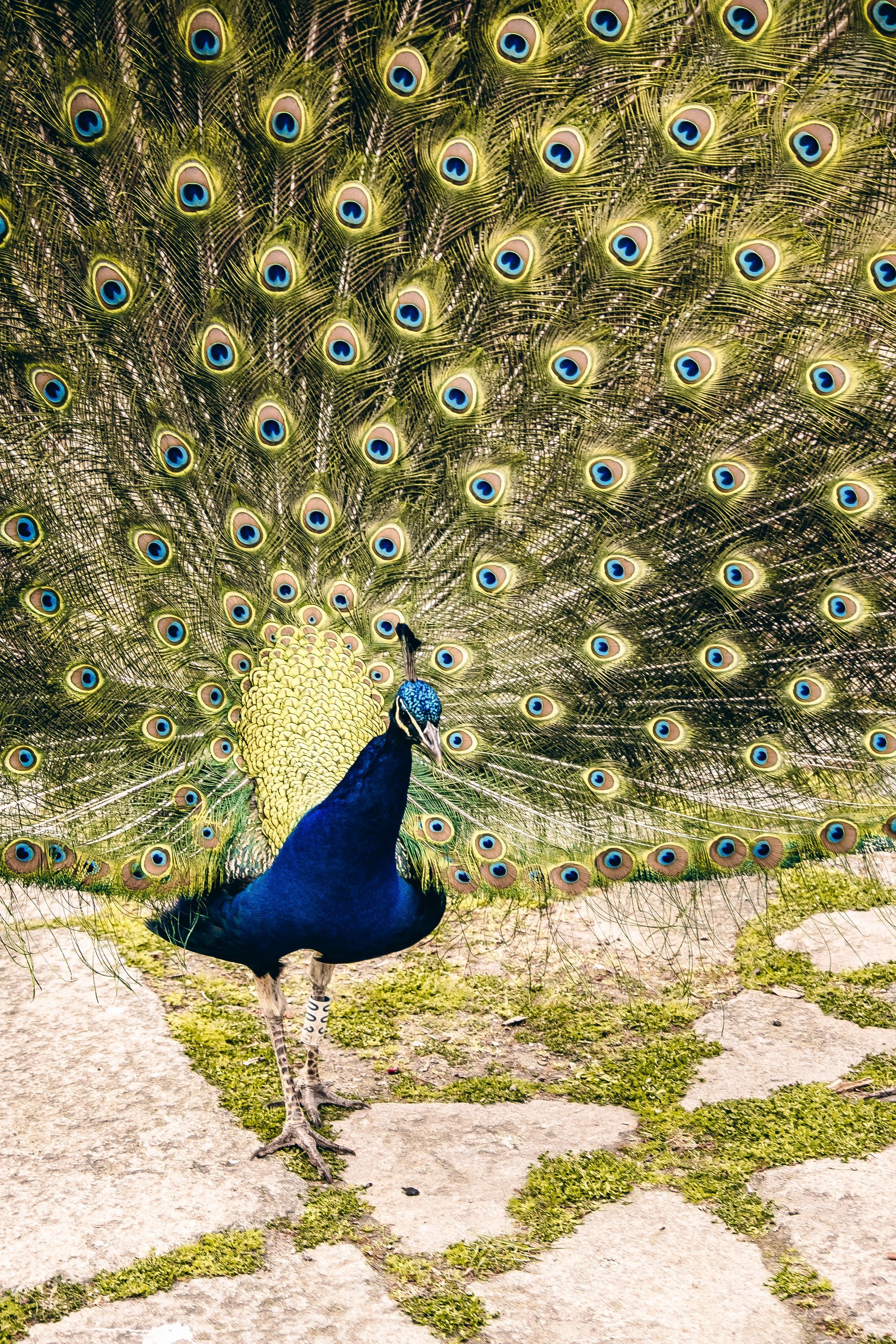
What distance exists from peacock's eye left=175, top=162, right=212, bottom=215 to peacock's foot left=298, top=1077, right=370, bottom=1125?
2.44 m

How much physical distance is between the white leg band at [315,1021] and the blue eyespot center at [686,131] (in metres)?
2.46

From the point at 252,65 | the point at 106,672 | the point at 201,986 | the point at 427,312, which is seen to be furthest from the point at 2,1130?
the point at 252,65

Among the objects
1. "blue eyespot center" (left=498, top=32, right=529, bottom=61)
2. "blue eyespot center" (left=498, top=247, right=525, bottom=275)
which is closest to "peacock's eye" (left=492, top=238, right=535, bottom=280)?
"blue eyespot center" (left=498, top=247, right=525, bottom=275)

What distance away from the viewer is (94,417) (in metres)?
3.03

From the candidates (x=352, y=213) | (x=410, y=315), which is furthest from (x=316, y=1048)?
(x=352, y=213)

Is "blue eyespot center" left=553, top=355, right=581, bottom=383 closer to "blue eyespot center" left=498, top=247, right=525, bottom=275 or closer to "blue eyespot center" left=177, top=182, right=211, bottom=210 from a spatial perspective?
"blue eyespot center" left=498, top=247, right=525, bottom=275

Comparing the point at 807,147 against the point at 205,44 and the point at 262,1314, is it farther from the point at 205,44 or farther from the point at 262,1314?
the point at 262,1314

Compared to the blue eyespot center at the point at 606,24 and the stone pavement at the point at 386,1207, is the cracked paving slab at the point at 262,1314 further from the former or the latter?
the blue eyespot center at the point at 606,24

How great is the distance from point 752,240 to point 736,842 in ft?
5.12

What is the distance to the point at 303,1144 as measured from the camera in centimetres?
334

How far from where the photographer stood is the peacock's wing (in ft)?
9.05

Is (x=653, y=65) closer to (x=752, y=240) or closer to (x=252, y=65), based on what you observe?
(x=752, y=240)

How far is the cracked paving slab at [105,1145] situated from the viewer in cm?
295

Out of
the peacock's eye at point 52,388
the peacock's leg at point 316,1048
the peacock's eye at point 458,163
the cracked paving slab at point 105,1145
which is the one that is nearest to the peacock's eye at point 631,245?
the peacock's eye at point 458,163
